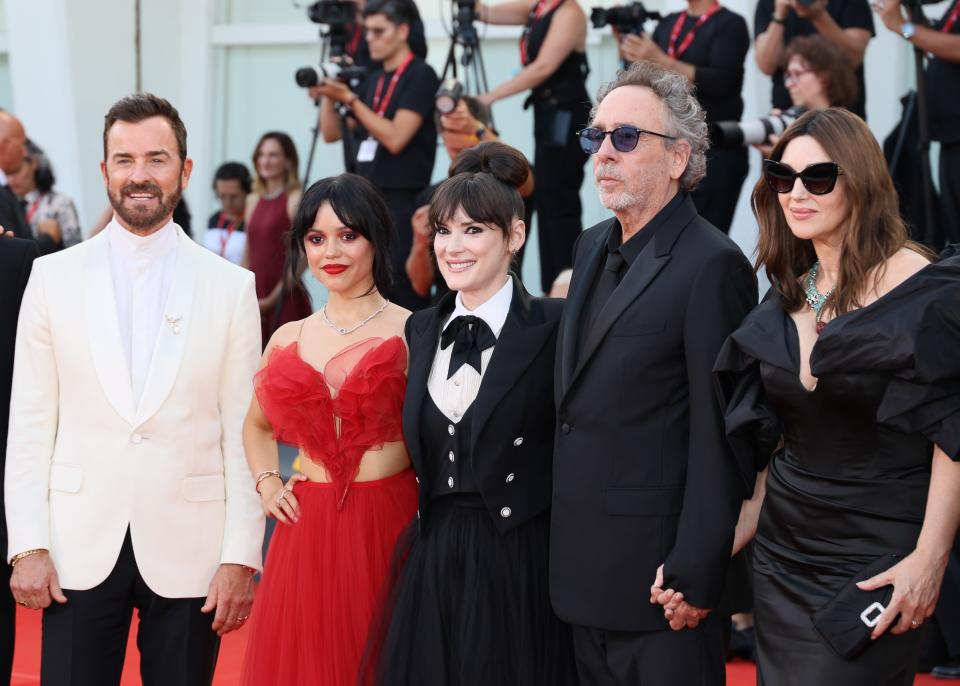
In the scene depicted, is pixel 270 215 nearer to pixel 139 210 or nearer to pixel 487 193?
pixel 139 210

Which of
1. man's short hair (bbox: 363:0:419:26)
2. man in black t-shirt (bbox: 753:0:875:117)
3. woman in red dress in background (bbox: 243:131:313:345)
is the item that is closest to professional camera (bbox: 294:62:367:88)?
man's short hair (bbox: 363:0:419:26)

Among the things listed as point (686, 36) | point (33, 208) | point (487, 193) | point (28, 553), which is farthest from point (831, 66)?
point (33, 208)

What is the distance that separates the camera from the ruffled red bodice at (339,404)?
11.3 feet

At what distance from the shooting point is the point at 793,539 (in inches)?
113

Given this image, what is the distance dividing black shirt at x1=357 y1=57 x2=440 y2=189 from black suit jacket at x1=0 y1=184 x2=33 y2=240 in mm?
1830

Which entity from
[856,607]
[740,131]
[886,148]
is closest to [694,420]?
[856,607]

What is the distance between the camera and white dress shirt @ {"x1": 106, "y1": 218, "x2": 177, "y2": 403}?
3.39 metres

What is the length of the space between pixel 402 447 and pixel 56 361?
0.91 metres

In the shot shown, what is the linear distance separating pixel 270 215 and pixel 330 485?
13.8ft

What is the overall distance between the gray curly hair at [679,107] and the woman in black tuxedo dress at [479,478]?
46 centimetres

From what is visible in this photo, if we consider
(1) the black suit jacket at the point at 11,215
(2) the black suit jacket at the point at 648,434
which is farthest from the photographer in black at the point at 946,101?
(1) the black suit jacket at the point at 11,215

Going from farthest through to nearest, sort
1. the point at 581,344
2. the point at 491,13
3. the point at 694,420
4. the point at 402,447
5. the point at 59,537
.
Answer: the point at 491,13, the point at 402,447, the point at 59,537, the point at 581,344, the point at 694,420

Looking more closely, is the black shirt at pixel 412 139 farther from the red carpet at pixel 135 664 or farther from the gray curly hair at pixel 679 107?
the gray curly hair at pixel 679 107

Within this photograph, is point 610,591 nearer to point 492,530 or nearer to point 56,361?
point 492,530
